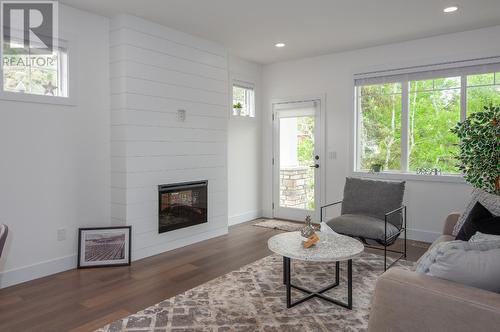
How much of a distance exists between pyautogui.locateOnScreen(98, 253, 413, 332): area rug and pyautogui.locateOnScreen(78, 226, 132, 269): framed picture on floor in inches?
44.6

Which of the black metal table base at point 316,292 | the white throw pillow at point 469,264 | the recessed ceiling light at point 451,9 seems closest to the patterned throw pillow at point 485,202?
the black metal table base at point 316,292

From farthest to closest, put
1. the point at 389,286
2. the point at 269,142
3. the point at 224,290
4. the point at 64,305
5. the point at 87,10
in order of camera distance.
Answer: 1. the point at 269,142
2. the point at 87,10
3. the point at 224,290
4. the point at 64,305
5. the point at 389,286

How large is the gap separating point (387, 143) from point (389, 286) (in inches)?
150

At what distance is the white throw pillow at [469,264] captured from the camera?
157cm

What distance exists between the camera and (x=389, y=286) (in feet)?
5.51

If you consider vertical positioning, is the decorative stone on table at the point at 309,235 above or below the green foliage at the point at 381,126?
below

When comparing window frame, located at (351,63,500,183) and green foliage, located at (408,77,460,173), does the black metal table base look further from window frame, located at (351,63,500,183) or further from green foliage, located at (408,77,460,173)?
green foliage, located at (408,77,460,173)

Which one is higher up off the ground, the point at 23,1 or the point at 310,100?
the point at 23,1

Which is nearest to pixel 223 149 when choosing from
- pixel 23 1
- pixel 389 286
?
pixel 23 1

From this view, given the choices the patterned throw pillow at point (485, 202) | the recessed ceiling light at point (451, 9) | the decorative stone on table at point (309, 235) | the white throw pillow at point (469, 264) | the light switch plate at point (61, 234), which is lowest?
the light switch plate at point (61, 234)

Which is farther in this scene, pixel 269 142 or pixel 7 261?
pixel 269 142

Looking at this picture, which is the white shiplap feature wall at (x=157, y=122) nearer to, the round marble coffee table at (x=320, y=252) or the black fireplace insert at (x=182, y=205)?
Result: the black fireplace insert at (x=182, y=205)

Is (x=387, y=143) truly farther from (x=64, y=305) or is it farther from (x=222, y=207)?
(x=64, y=305)

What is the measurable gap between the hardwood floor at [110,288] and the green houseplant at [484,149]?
1.14 m
